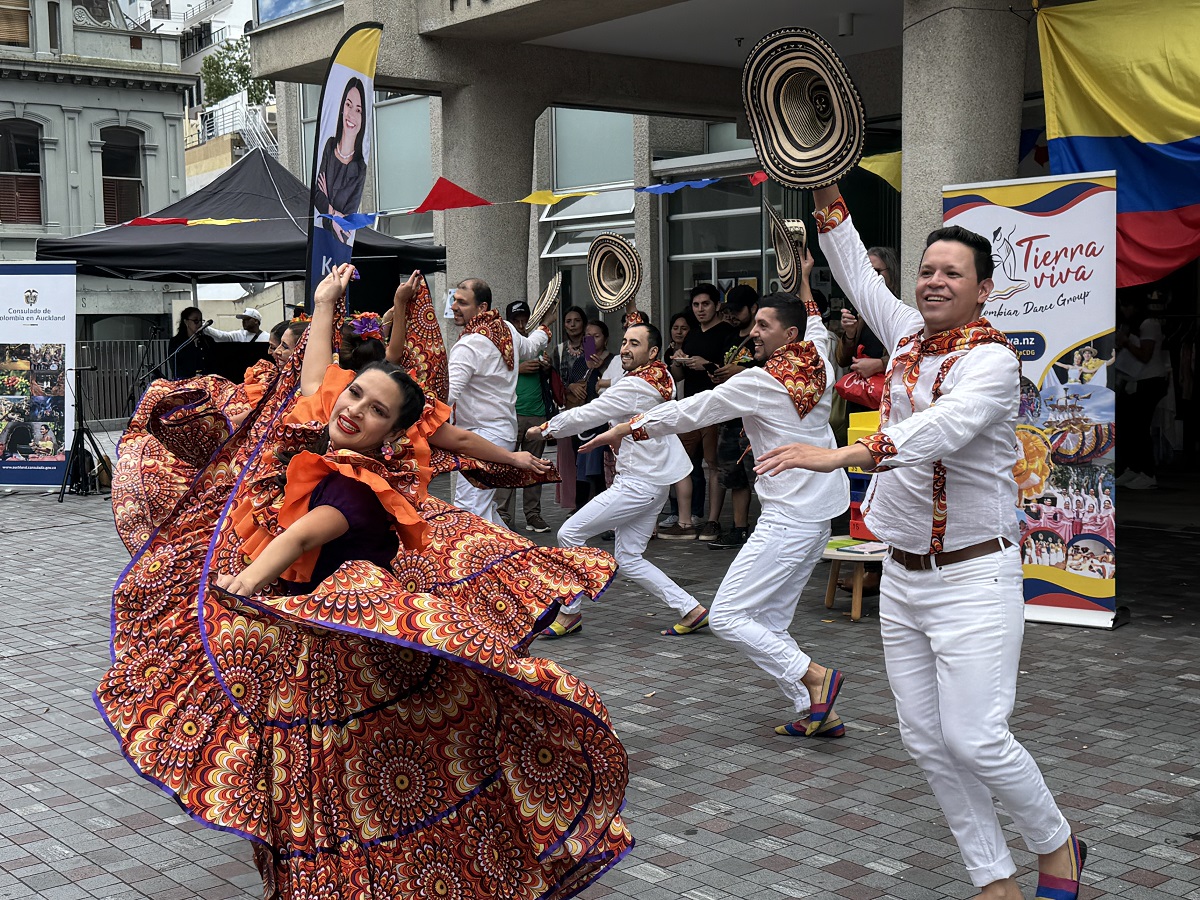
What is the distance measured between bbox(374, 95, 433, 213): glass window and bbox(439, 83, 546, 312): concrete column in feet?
32.1

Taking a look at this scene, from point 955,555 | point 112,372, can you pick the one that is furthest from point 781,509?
point 112,372

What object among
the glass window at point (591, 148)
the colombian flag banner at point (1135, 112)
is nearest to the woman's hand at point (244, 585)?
the colombian flag banner at point (1135, 112)

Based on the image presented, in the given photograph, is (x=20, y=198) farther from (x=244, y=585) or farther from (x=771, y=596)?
(x=244, y=585)

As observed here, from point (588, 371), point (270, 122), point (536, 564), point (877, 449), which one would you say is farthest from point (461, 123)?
point (270, 122)

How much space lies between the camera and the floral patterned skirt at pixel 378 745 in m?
3.38

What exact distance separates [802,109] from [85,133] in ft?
112

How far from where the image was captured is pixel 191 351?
55.6ft

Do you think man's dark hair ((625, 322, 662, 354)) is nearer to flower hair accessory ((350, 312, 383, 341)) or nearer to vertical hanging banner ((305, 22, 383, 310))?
flower hair accessory ((350, 312, 383, 341))

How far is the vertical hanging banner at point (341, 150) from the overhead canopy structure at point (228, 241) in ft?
24.9

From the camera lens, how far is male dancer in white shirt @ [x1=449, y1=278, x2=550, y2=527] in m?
9.05

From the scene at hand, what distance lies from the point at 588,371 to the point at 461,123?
9.09 ft

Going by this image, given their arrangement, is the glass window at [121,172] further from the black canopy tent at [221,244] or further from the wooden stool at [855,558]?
the wooden stool at [855,558]

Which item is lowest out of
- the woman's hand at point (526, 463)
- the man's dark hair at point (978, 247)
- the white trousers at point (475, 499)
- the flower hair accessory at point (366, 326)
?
the white trousers at point (475, 499)

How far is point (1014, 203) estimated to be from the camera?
7.87m
